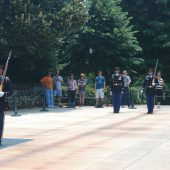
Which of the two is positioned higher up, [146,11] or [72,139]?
[146,11]

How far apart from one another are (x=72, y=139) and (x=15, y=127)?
3.69 m

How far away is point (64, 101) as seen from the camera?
29734 millimetres

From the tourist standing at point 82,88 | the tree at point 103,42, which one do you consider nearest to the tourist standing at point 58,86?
the tourist standing at point 82,88

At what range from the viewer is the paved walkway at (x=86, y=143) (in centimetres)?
1034

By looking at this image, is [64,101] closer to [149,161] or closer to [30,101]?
[30,101]

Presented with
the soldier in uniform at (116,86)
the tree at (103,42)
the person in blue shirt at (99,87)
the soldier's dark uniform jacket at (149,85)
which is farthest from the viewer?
the tree at (103,42)

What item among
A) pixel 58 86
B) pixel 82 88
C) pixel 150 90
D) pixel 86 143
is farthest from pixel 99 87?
pixel 86 143

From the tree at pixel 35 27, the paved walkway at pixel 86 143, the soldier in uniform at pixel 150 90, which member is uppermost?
the tree at pixel 35 27

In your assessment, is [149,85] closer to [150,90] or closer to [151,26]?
[150,90]

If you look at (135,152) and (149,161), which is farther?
(135,152)

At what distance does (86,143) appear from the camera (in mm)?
Result: 13203

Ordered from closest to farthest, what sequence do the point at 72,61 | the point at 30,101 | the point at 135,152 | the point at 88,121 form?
1. the point at 135,152
2. the point at 88,121
3. the point at 30,101
4. the point at 72,61

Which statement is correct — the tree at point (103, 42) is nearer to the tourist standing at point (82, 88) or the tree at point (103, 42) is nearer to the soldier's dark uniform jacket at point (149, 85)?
the tourist standing at point (82, 88)

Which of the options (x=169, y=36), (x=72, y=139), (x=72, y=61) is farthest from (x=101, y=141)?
(x=169, y=36)
